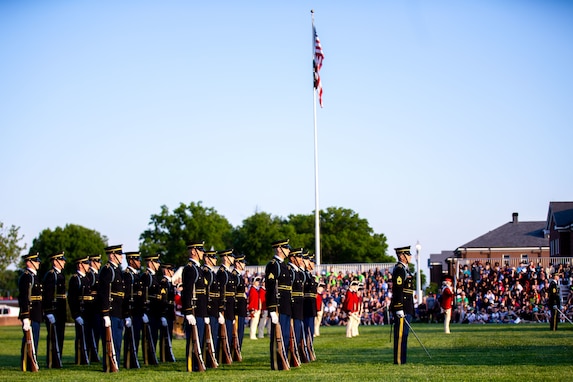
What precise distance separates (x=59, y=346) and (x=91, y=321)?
0.97 meters

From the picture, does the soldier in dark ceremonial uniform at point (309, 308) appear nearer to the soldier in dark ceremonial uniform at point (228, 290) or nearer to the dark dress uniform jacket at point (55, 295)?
the soldier in dark ceremonial uniform at point (228, 290)

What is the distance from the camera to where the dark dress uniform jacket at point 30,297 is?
18.4 metres

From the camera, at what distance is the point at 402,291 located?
18.5 meters

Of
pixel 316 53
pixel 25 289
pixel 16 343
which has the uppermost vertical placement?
pixel 316 53

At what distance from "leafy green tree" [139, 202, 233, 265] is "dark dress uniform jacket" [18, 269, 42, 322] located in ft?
222

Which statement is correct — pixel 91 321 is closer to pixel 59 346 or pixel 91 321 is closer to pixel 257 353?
pixel 59 346

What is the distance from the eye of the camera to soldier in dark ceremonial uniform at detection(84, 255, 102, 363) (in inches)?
784

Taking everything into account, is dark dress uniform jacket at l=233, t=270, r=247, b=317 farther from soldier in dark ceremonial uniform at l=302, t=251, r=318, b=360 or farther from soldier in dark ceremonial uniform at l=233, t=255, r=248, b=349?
soldier in dark ceremonial uniform at l=302, t=251, r=318, b=360

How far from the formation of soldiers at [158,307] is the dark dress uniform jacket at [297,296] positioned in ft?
0.07

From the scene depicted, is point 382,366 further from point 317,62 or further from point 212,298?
point 317,62

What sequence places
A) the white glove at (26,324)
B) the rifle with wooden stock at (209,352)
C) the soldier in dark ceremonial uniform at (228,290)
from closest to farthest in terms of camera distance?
the white glove at (26,324) → the rifle with wooden stock at (209,352) → the soldier in dark ceremonial uniform at (228,290)

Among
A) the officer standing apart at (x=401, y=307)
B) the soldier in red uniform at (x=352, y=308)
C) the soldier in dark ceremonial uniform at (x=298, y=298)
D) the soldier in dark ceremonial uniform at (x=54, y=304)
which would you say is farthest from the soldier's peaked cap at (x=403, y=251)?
the soldier in red uniform at (x=352, y=308)

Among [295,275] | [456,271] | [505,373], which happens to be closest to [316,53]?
[456,271]

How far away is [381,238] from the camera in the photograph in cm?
10456
